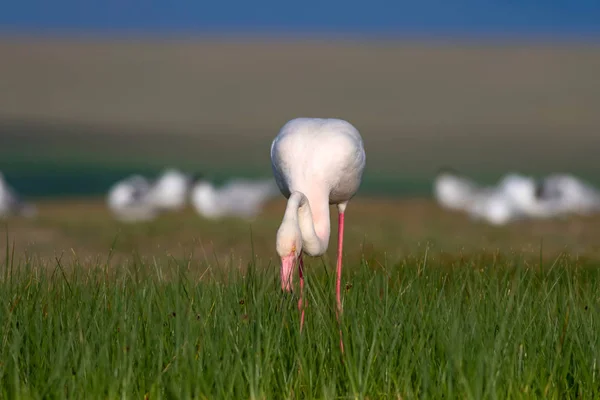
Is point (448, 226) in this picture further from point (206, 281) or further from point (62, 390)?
point (62, 390)

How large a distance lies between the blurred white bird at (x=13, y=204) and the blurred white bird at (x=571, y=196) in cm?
1296

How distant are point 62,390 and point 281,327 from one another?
1.33 meters

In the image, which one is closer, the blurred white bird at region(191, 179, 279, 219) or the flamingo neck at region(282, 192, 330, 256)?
the flamingo neck at region(282, 192, 330, 256)

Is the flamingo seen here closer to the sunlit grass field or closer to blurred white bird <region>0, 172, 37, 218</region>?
the sunlit grass field

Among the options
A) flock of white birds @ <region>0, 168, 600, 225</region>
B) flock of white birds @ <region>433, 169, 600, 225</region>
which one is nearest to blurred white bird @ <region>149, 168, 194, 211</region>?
flock of white birds @ <region>0, 168, 600, 225</region>

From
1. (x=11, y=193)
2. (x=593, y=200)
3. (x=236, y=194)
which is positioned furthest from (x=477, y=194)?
(x=11, y=193)

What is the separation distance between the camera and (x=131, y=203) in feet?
71.8

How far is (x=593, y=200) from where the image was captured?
23.8 metres

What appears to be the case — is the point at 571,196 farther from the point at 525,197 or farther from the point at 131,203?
the point at 131,203

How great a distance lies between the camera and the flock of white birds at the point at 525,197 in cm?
2223

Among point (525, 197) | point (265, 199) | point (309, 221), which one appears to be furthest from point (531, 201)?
point (309, 221)

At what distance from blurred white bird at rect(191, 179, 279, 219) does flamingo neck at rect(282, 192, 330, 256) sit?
14.9 meters

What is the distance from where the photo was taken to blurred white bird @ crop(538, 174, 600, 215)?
909 inches

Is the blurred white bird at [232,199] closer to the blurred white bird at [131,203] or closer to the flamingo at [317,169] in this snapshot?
the blurred white bird at [131,203]
